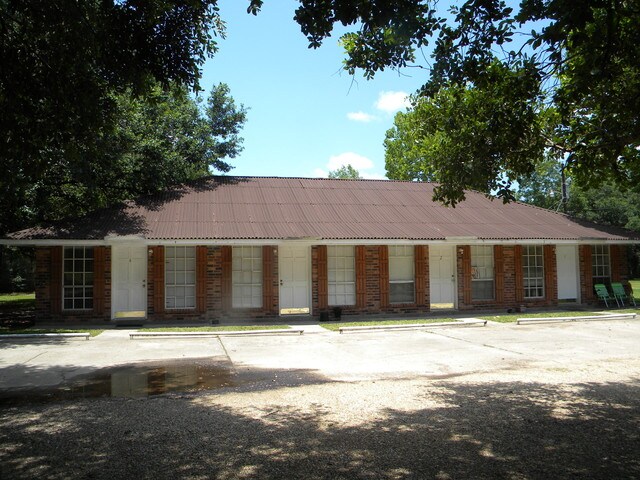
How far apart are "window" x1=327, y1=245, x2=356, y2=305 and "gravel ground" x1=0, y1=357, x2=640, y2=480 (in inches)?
343

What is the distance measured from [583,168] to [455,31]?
9.09 feet

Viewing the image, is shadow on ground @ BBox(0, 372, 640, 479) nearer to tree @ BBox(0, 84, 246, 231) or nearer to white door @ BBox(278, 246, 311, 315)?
tree @ BBox(0, 84, 246, 231)

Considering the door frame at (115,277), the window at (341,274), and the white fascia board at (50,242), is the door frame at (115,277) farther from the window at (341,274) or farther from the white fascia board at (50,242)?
the window at (341,274)

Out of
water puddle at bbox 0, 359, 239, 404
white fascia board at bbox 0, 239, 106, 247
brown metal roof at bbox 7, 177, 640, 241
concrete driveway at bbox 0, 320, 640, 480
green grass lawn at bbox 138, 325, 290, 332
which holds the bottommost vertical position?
water puddle at bbox 0, 359, 239, 404

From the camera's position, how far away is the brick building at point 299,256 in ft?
49.5

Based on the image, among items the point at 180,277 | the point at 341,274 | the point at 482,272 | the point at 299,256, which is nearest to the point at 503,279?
the point at 482,272

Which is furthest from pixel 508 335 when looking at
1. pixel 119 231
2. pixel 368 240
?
pixel 119 231

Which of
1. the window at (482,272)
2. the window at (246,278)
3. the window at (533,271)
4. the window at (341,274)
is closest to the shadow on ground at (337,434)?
the window at (246,278)

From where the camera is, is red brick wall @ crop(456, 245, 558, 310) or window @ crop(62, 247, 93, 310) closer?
window @ crop(62, 247, 93, 310)

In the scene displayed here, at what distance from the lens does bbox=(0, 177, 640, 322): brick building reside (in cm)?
1510

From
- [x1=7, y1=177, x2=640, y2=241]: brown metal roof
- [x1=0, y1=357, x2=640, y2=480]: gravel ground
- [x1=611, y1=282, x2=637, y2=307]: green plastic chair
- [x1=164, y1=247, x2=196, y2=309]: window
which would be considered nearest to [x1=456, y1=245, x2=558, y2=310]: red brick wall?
[x1=7, y1=177, x2=640, y2=241]: brown metal roof

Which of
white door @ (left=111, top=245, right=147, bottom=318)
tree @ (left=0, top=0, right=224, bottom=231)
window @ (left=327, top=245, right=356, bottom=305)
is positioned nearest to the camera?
tree @ (left=0, top=0, right=224, bottom=231)

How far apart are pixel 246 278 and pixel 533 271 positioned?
33.5 feet

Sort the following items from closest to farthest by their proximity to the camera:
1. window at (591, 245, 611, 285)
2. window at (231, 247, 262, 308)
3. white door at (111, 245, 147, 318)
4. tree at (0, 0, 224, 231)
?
1. tree at (0, 0, 224, 231)
2. white door at (111, 245, 147, 318)
3. window at (231, 247, 262, 308)
4. window at (591, 245, 611, 285)
